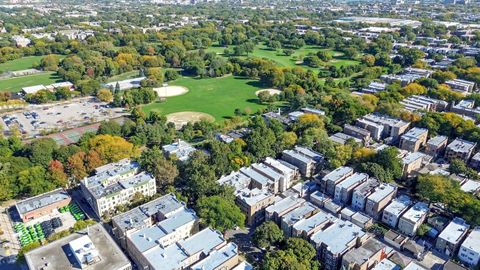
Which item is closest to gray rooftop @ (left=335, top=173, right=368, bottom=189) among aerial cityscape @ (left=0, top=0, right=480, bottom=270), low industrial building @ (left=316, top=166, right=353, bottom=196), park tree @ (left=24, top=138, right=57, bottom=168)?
aerial cityscape @ (left=0, top=0, right=480, bottom=270)

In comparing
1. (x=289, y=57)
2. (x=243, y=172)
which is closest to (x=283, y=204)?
(x=243, y=172)

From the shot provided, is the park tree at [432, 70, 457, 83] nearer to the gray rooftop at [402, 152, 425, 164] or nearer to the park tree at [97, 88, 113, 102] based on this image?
the gray rooftop at [402, 152, 425, 164]

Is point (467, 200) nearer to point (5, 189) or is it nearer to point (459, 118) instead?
point (459, 118)

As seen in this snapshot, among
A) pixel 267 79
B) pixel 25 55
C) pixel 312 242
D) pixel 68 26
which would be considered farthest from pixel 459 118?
pixel 68 26

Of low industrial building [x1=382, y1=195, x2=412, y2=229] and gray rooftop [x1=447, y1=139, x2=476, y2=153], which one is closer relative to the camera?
low industrial building [x1=382, y1=195, x2=412, y2=229]

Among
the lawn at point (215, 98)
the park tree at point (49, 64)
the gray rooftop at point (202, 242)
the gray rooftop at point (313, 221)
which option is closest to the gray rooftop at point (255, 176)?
the gray rooftop at point (313, 221)

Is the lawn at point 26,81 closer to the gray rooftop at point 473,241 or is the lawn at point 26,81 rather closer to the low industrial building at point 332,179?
the low industrial building at point 332,179

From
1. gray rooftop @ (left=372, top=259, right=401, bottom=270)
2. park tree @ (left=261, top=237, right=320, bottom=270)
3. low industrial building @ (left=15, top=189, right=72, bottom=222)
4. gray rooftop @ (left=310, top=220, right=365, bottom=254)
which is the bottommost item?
low industrial building @ (left=15, top=189, right=72, bottom=222)
